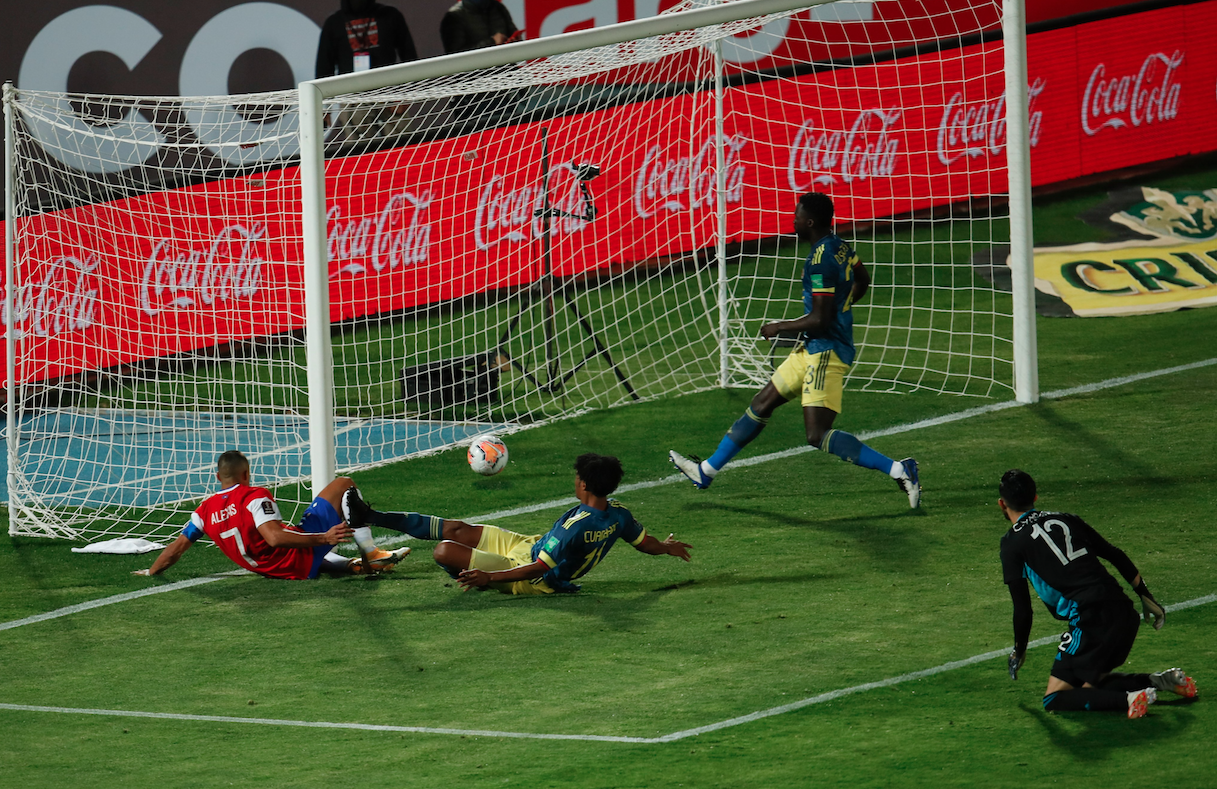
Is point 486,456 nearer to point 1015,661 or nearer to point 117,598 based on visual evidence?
point 117,598

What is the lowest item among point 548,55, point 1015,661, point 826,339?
point 1015,661

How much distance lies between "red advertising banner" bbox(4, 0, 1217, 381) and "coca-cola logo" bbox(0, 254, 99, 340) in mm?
27

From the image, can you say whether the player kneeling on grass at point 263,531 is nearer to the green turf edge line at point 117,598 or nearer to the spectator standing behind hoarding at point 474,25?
the green turf edge line at point 117,598

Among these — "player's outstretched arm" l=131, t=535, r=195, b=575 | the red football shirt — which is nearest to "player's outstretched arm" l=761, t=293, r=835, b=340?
the red football shirt

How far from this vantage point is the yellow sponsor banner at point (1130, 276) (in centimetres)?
1406

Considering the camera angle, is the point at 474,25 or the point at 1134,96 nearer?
the point at 474,25

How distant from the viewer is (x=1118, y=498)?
910 cm

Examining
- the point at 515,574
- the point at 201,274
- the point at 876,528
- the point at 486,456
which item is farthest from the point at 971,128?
the point at 515,574

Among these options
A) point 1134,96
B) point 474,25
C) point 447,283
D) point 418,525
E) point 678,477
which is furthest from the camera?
point 1134,96

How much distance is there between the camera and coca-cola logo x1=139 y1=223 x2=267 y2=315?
12578mm

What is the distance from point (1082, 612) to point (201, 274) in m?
9.03

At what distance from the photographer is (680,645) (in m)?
7.05

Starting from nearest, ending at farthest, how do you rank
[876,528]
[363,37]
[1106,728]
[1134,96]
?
[1106,728]
[876,528]
[363,37]
[1134,96]

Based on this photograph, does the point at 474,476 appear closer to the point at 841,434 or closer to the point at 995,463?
the point at 841,434
